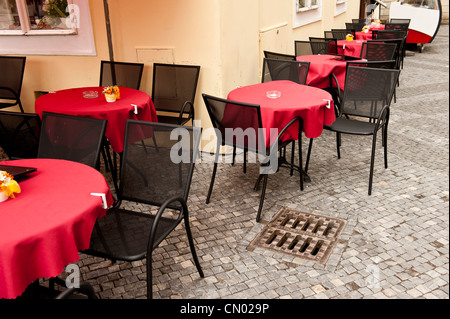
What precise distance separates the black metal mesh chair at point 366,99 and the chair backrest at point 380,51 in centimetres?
232

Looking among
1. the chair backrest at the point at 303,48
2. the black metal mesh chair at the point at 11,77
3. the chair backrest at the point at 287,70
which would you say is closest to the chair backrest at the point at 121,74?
the black metal mesh chair at the point at 11,77

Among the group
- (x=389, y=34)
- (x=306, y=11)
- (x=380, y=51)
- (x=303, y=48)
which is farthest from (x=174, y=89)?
(x=389, y=34)

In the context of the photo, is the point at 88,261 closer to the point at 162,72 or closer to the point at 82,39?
the point at 162,72

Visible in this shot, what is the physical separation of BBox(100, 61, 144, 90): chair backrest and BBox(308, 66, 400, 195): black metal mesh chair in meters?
2.48

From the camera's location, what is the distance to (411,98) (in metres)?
7.30

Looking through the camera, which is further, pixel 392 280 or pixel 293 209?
pixel 293 209

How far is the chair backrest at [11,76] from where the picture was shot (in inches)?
228

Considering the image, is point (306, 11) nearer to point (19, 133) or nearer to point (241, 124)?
point (241, 124)

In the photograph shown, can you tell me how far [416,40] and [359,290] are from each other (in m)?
12.4

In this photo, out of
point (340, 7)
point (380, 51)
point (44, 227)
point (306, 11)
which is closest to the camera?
point (44, 227)

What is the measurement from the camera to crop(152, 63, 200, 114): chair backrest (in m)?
4.92

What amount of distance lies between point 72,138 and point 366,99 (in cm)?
313

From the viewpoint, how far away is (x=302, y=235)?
A: 340 centimetres
